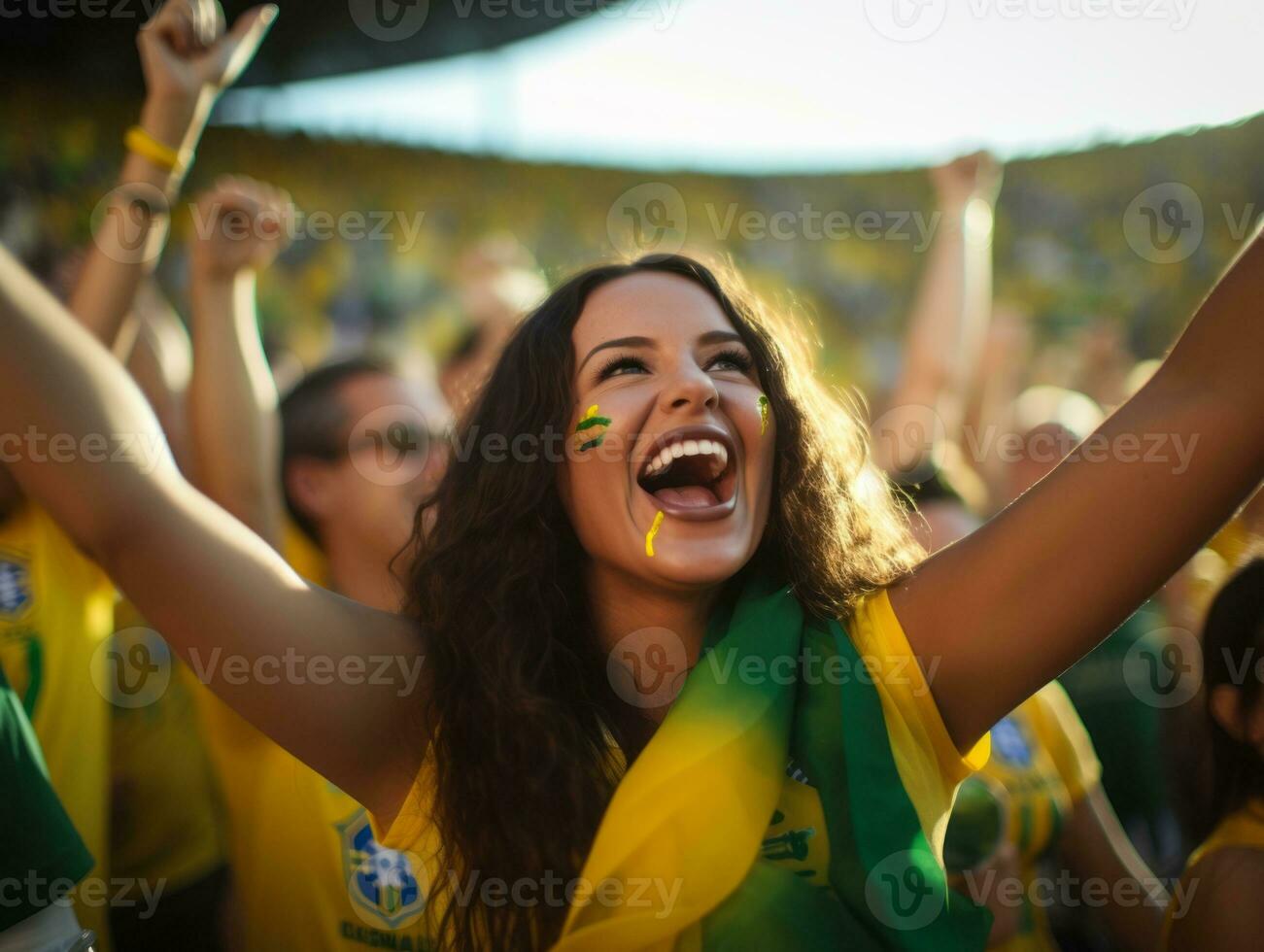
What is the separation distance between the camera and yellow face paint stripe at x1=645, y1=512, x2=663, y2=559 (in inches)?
60.4

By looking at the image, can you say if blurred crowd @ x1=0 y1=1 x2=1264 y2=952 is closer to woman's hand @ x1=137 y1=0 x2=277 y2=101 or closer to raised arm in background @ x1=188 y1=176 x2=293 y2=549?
raised arm in background @ x1=188 y1=176 x2=293 y2=549

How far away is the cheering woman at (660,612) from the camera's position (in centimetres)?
122

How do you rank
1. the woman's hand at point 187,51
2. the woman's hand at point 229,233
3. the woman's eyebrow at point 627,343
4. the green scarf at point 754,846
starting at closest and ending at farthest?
1. the green scarf at point 754,846
2. the woman's eyebrow at point 627,343
3. the woman's hand at point 187,51
4. the woman's hand at point 229,233

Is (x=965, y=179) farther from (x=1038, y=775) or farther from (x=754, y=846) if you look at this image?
(x=754, y=846)

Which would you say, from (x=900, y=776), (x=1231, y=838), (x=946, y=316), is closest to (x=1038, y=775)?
(x=1231, y=838)

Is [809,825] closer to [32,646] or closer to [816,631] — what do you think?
[816,631]

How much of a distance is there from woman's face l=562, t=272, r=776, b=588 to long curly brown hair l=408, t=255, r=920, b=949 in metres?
0.05

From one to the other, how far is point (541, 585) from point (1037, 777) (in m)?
1.11

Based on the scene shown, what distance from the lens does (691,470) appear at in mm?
1721

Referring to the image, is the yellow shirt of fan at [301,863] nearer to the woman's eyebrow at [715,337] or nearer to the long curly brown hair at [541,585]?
the long curly brown hair at [541,585]

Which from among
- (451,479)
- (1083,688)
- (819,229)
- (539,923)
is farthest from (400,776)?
(819,229)

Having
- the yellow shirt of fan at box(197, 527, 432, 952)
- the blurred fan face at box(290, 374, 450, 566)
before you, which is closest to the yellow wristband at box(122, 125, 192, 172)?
the blurred fan face at box(290, 374, 450, 566)

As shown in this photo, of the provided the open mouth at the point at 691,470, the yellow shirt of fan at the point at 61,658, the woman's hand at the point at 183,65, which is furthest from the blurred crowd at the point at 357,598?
the open mouth at the point at 691,470

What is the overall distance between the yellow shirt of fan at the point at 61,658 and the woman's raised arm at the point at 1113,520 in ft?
5.06
